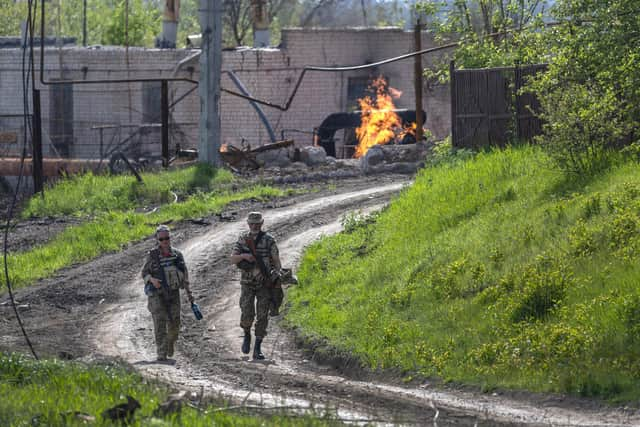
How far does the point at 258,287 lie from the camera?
15.1 m

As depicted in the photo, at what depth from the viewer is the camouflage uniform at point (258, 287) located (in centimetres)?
1496

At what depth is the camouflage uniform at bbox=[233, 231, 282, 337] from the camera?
1496cm

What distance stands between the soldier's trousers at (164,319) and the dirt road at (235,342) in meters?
0.29

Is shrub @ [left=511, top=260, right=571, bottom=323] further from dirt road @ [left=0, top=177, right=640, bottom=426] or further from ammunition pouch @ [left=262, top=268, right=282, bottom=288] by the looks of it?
ammunition pouch @ [left=262, top=268, right=282, bottom=288]

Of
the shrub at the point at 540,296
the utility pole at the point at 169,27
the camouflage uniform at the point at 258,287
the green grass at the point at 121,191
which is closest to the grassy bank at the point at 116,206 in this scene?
the green grass at the point at 121,191

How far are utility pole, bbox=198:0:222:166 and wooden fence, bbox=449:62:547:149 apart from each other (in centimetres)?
940

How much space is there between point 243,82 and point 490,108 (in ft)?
68.7

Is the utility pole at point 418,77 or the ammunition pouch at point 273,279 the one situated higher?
the utility pole at point 418,77

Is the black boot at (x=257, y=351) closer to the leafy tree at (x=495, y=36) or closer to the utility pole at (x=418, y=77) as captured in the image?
the leafy tree at (x=495, y=36)

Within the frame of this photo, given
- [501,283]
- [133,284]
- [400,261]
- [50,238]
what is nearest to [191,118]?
[50,238]

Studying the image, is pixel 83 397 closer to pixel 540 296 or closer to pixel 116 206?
pixel 540 296

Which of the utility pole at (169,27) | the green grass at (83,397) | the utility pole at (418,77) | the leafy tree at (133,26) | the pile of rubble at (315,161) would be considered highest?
the leafy tree at (133,26)

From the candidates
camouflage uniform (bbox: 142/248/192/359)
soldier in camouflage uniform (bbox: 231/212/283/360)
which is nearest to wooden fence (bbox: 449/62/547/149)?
soldier in camouflage uniform (bbox: 231/212/283/360)

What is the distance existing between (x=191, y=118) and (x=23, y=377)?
1311 inches
